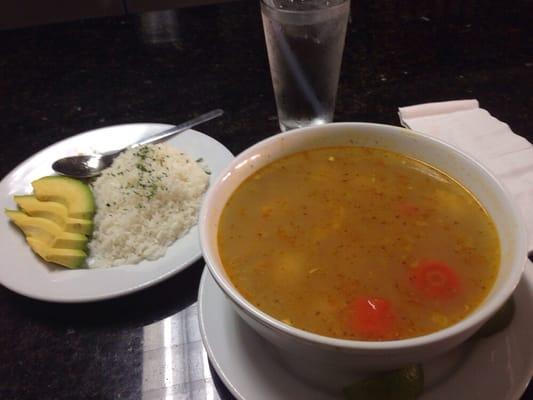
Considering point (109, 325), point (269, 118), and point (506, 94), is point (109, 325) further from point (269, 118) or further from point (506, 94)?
point (506, 94)

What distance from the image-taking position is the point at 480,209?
2.89ft

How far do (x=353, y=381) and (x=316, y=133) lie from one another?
476 mm

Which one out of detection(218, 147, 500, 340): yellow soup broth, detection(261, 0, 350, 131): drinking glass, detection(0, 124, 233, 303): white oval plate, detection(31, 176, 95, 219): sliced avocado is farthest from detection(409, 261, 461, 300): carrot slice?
detection(31, 176, 95, 219): sliced avocado

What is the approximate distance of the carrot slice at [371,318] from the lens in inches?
28.6

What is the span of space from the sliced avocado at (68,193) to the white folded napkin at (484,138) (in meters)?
0.84

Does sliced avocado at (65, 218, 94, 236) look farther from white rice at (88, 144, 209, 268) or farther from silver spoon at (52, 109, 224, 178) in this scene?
silver spoon at (52, 109, 224, 178)

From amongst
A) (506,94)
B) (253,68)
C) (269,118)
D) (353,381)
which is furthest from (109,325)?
(506,94)

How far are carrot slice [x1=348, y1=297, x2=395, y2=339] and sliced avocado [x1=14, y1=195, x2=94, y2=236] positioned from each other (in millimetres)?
701

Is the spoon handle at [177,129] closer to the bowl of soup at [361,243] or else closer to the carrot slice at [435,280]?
the bowl of soup at [361,243]

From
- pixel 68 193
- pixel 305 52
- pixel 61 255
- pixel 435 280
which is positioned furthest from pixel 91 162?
pixel 435 280

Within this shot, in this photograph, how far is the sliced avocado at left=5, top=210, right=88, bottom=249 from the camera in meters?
1.12

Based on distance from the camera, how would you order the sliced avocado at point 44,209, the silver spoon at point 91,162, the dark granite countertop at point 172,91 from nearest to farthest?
the dark granite countertop at point 172,91
the sliced avocado at point 44,209
the silver spoon at point 91,162

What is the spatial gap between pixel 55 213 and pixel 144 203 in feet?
0.68

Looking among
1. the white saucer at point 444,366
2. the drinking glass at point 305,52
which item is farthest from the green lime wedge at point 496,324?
the drinking glass at point 305,52
